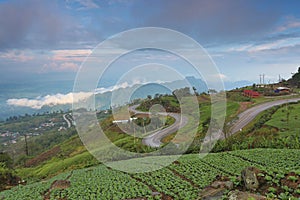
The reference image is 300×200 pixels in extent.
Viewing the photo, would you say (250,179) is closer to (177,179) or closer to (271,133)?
(177,179)

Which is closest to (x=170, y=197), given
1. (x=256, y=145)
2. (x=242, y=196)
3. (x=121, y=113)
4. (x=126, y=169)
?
(x=242, y=196)

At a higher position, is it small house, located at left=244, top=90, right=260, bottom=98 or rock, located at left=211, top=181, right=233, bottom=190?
small house, located at left=244, top=90, right=260, bottom=98

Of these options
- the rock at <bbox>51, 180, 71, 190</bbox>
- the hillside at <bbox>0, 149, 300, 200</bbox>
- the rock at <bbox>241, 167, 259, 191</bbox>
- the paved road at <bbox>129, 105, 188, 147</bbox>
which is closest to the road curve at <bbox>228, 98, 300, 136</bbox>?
the paved road at <bbox>129, 105, 188, 147</bbox>

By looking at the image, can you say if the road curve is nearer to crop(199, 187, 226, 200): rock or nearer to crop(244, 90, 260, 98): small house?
crop(244, 90, 260, 98): small house

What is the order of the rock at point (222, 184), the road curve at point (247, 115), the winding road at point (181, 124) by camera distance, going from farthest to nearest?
the road curve at point (247, 115) < the winding road at point (181, 124) < the rock at point (222, 184)

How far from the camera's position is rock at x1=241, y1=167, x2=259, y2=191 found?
950 centimetres

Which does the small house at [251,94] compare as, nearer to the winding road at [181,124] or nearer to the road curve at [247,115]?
the road curve at [247,115]

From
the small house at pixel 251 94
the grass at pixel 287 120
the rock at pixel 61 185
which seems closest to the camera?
the rock at pixel 61 185

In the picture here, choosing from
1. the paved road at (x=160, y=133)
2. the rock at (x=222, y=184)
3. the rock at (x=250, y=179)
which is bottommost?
the paved road at (x=160, y=133)

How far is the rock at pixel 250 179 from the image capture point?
31.2 feet

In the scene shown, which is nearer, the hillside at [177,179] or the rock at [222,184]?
the rock at [222,184]

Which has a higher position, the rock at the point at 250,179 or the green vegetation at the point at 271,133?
the rock at the point at 250,179

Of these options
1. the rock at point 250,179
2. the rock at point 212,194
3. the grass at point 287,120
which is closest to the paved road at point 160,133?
the grass at point 287,120

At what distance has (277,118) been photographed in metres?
32.3
